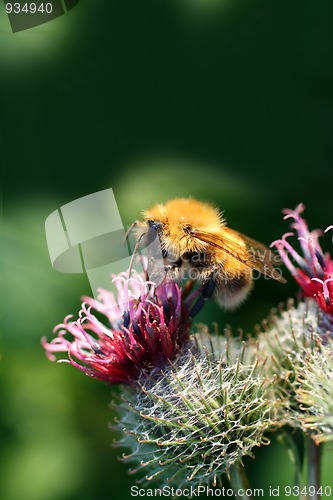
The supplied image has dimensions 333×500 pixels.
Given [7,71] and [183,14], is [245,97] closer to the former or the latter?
[183,14]

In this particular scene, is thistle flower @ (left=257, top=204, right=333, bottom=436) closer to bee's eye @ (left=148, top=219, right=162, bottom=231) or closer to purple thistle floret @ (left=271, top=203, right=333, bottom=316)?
purple thistle floret @ (left=271, top=203, right=333, bottom=316)

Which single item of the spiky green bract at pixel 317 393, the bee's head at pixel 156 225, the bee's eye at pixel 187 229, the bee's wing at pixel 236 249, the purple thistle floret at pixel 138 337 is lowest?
the spiky green bract at pixel 317 393

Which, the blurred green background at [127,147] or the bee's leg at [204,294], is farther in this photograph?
the blurred green background at [127,147]

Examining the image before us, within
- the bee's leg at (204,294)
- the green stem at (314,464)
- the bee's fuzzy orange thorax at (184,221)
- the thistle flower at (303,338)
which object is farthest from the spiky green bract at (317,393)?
the bee's fuzzy orange thorax at (184,221)

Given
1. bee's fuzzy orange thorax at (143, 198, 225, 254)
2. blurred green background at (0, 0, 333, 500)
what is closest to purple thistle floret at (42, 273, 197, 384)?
bee's fuzzy orange thorax at (143, 198, 225, 254)

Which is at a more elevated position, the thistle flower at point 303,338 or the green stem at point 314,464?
the thistle flower at point 303,338

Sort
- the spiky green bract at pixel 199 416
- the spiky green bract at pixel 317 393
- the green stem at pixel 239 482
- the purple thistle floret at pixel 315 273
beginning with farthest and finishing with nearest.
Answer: the purple thistle floret at pixel 315 273 → the green stem at pixel 239 482 → the spiky green bract at pixel 199 416 → the spiky green bract at pixel 317 393

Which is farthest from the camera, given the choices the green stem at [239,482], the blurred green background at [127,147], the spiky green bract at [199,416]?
the blurred green background at [127,147]

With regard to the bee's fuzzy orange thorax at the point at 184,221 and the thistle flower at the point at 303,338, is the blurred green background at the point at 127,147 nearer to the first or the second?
the thistle flower at the point at 303,338
